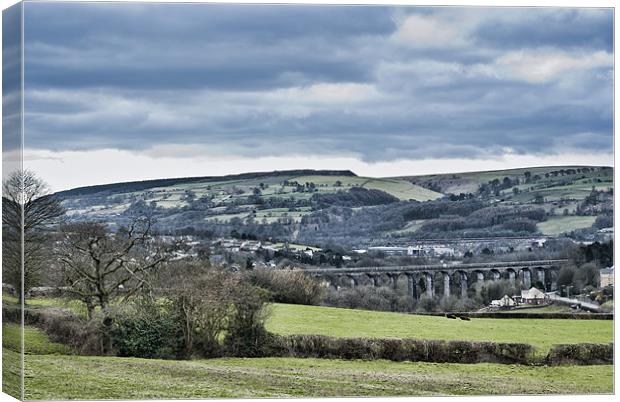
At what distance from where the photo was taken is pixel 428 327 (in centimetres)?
2478

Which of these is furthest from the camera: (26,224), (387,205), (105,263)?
(387,205)

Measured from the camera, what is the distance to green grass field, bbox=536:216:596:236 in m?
25.0

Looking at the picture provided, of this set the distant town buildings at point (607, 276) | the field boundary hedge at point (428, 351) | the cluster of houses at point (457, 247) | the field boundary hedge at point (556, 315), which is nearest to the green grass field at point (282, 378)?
the field boundary hedge at point (428, 351)

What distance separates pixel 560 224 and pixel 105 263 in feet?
25.3

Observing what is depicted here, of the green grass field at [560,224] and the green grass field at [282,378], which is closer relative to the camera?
the green grass field at [282,378]

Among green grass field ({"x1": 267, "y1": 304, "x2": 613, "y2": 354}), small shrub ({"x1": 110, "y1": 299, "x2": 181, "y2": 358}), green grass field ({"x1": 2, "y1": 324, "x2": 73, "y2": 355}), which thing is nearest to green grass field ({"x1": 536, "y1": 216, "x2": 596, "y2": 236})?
green grass field ({"x1": 267, "y1": 304, "x2": 613, "y2": 354})

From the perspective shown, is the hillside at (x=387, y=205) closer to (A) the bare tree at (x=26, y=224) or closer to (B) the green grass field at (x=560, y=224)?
(B) the green grass field at (x=560, y=224)

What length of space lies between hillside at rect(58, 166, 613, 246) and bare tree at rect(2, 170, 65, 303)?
5.60 ft

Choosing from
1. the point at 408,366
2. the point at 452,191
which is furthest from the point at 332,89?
the point at 408,366

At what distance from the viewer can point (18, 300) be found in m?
23.1

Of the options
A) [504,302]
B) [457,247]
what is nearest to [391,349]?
[457,247]

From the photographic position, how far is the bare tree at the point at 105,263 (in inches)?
942

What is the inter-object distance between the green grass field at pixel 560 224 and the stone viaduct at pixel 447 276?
53 centimetres

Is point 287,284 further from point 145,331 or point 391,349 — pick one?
point 145,331
